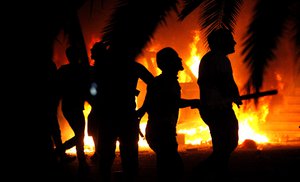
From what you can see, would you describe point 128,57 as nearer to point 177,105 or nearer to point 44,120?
point 44,120

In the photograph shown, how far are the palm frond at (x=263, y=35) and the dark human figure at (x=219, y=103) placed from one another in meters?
1.85

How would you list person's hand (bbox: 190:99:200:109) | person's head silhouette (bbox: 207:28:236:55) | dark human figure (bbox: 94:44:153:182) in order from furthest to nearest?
dark human figure (bbox: 94:44:153:182) → person's head silhouette (bbox: 207:28:236:55) → person's hand (bbox: 190:99:200:109)

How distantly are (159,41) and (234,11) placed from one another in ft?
45.1

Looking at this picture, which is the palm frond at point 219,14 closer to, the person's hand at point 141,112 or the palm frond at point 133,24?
the palm frond at point 133,24

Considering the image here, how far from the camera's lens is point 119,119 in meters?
5.11

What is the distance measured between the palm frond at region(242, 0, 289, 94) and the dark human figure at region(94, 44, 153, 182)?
2.30m

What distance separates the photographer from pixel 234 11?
11.6 ft

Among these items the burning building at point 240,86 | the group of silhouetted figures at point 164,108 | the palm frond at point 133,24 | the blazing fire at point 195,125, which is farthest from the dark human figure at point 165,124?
the burning building at point 240,86

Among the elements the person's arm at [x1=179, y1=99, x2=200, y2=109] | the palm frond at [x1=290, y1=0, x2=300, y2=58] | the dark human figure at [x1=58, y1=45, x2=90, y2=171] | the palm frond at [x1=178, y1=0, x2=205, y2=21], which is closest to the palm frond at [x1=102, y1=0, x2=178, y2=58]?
the palm frond at [x1=178, y1=0, x2=205, y2=21]

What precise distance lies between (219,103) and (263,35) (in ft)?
6.78

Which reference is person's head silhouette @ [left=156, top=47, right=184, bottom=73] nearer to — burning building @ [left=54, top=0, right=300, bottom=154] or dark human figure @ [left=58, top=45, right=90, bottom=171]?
dark human figure @ [left=58, top=45, right=90, bottom=171]

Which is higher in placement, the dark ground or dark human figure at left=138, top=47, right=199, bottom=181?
dark human figure at left=138, top=47, right=199, bottom=181

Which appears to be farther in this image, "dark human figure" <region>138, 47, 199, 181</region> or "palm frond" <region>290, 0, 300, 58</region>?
"dark human figure" <region>138, 47, 199, 181</region>

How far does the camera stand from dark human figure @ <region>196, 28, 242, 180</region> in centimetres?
482
